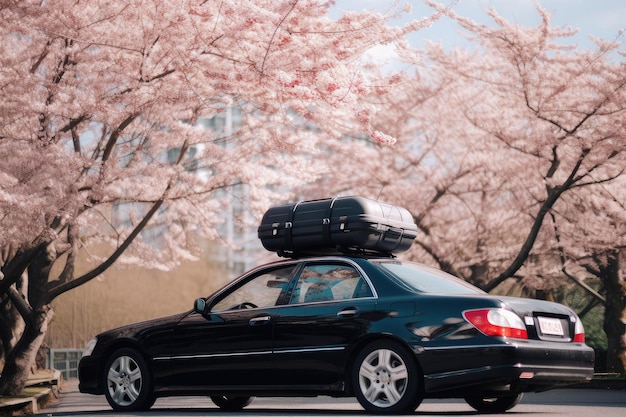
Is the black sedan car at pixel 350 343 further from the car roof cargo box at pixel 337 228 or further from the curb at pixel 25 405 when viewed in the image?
the curb at pixel 25 405

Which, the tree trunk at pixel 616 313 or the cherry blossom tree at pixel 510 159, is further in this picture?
the tree trunk at pixel 616 313

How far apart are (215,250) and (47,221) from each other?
26.2 meters

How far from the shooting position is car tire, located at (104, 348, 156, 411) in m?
9.73

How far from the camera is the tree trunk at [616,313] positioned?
2733 cm

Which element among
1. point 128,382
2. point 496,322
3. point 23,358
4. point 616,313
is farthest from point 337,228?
point 616,313

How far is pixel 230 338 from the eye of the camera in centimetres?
918

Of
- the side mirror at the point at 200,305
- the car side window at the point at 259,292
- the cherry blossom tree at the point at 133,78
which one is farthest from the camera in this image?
the cherry blossom tree at the point at 133,78

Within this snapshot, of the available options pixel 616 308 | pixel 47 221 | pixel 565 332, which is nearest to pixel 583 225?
pixel 616 308

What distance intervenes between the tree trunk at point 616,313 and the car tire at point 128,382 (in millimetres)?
19838

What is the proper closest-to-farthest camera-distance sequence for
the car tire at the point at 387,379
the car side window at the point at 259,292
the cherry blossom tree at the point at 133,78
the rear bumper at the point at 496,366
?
the rear bumper at the point at 496,366, the car tire at the point at 387,379, the car side window at the point at 259,292, the cherry blossom tree at the point at 133,78

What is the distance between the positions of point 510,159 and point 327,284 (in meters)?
18.6

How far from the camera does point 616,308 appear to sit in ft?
89.9

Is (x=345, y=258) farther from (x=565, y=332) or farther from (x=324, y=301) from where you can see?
(x=565, y=332)

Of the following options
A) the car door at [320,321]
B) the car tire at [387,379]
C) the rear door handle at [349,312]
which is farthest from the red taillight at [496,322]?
the rear door handle at [349,312]
